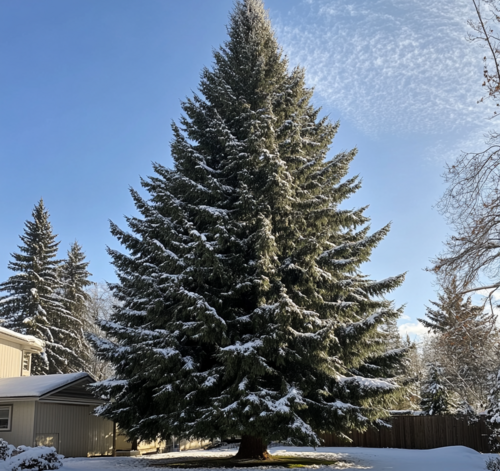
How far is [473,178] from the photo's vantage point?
418 inches

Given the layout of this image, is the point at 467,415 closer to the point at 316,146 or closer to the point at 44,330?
the point at 316,146

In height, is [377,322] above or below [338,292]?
below

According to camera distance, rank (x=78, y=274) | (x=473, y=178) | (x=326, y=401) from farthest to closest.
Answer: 1. (x=78, y=274)
2. (x=326, y=401)
3. (x=473, y=178)

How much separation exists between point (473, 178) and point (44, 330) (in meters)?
30.0

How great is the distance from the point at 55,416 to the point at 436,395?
1709 cm

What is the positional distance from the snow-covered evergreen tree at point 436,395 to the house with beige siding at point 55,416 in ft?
49.1

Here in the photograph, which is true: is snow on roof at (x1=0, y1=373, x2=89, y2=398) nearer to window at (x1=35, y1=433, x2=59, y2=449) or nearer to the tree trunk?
window at (x1=35, y1=433, x2=59, y2=449)

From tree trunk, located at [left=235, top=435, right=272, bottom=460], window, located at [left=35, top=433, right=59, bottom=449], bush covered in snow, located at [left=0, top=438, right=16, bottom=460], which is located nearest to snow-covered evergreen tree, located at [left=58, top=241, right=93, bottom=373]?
window, located at [left=35, top=433, right=59, bottom=449]

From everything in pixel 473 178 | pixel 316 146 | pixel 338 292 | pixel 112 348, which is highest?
pixel 316 146

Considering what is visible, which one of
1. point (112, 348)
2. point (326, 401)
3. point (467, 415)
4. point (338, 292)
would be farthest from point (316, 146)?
point (467, 415)

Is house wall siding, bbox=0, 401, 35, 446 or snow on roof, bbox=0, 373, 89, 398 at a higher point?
snow on roof, bbox=0, 373, 89, 398

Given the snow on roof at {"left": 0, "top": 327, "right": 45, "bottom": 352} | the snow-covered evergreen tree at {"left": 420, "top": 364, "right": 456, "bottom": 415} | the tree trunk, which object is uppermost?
the snow on roof at {"left": 0, "top": 327, "right": 45, "bottom": 352}

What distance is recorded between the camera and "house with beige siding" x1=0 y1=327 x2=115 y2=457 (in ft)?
60.0

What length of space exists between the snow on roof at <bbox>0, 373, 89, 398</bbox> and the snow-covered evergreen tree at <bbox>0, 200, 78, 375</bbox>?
1135 centimetres
